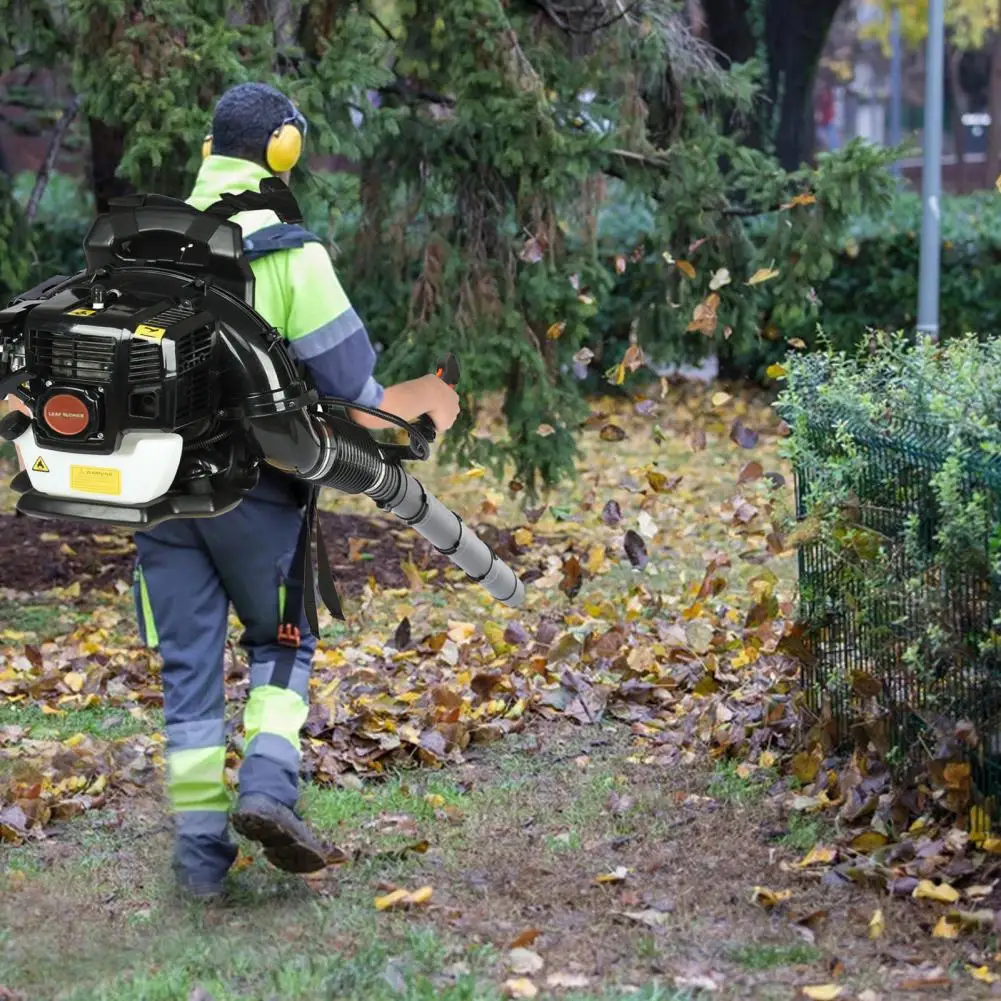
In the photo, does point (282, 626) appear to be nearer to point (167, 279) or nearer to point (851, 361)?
point (167, 279)

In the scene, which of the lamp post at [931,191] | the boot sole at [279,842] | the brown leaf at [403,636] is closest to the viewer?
the boot sole at [279,842]

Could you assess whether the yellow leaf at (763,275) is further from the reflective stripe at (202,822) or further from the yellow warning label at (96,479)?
the yellow warning label at (96,479)

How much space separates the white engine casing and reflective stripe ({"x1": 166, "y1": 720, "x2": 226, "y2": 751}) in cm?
67

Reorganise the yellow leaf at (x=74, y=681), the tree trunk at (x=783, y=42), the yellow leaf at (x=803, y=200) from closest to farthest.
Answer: the yellow leaf at (x=74, y=681)
the yellow leaf at (x=803, y=200)
the tree trunk at (x=783, y=42)

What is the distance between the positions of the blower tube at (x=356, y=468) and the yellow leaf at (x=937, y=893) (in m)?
1.61

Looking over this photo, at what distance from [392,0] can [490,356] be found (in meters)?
1.92

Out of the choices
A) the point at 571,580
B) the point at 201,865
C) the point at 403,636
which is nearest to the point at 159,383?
the point at 201,865

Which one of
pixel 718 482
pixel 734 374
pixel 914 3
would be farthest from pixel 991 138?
pixel 718 482

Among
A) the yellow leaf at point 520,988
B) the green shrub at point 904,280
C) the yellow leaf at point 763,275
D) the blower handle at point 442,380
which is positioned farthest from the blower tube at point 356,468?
the green shrub at point 904,280

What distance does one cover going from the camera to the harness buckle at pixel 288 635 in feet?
14.0

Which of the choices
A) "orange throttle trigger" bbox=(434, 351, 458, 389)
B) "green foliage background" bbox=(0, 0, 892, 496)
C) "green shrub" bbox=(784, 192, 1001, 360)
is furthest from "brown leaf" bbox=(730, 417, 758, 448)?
"green shrub" bbox=(784, 192, 1001, 360)

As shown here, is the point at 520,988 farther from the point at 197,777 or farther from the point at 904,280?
the point at 904,280

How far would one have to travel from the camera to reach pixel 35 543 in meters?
9.41

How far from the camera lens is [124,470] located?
A: 3824 mm
